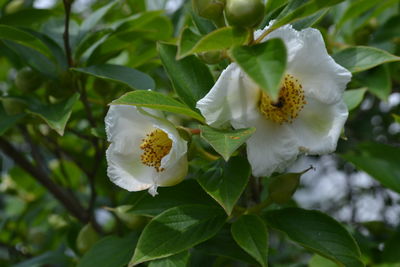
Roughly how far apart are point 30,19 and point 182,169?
70 cm

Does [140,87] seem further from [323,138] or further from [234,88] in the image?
[323,138]

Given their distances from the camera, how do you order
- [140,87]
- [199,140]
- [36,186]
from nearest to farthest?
[140,87] → [199,140] → [36,186]

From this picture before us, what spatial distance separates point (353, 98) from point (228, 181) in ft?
1.69

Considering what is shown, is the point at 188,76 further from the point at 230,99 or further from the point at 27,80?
the point at 27,80

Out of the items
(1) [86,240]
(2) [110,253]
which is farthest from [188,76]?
(1) [86,240]

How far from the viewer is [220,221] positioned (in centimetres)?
104

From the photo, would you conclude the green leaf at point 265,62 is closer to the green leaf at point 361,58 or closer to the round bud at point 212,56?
the round bud at point 212,56

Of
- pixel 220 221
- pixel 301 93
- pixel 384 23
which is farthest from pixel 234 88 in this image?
pixel 384 23

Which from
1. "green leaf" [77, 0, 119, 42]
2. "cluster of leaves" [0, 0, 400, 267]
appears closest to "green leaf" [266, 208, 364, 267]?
"cluster of leaves" [0, 0, 400, 267]

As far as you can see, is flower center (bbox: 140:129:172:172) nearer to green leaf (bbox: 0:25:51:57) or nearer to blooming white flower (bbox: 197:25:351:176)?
blooming white flower (bbox: 197:25:351:176)

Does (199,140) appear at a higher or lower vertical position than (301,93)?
lower

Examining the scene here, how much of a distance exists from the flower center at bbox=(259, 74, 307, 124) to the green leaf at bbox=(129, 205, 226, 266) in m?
0.23

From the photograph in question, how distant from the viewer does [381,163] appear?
1414mm

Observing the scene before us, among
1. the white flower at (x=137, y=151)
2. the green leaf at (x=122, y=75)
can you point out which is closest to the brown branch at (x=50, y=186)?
the green leaf at (x=122, y=75)
